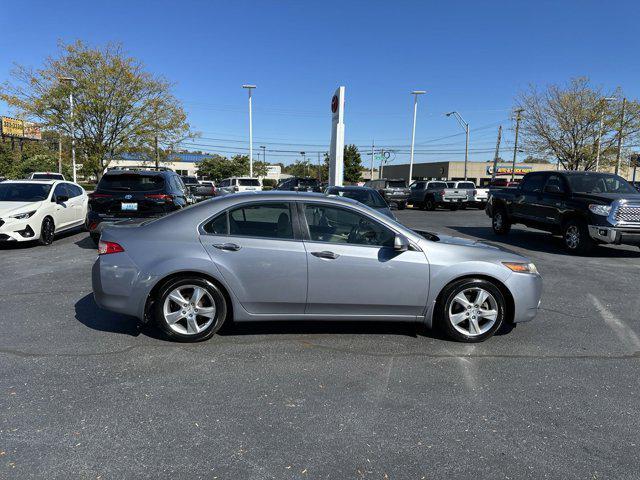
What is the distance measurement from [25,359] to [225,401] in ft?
6.56

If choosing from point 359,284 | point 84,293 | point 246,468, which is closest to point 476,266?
point 359,284

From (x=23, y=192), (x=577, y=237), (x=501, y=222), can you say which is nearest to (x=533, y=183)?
(x=501, y=222)

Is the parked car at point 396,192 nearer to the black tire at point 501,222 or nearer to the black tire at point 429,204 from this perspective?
the black tire at point 429,204

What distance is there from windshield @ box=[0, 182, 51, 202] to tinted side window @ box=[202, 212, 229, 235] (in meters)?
7.94

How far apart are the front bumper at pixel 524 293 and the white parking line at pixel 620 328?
108 cm

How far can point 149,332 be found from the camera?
4.73m

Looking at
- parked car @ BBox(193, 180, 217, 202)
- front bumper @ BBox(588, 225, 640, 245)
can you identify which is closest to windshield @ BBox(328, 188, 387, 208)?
parked car @ BBox(193, 180, 217, 202)

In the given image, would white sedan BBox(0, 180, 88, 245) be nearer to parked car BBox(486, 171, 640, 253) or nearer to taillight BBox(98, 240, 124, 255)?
taillight BBox(98, 240, 124, 255)

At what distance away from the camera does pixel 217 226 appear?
4480 mm

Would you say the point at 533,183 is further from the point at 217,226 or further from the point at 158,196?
the point at 217,226

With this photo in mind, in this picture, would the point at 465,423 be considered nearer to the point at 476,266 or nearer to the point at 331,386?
the point at 331,386

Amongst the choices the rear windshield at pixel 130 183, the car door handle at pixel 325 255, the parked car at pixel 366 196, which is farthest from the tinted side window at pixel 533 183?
the car door handle at pixel 325 255

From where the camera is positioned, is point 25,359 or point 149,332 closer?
point 25,359

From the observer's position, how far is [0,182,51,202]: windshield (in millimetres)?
10344
